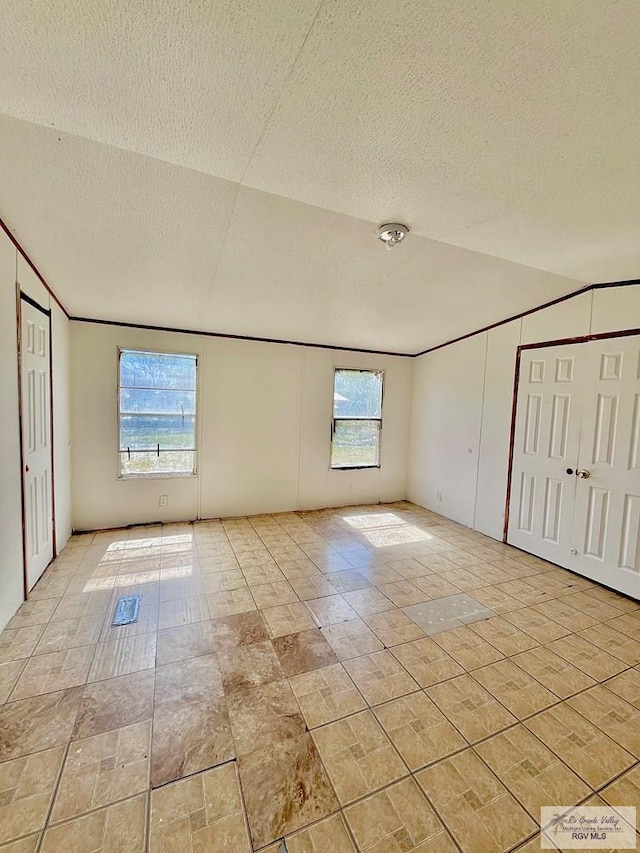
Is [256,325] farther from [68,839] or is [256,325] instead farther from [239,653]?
[68,839]

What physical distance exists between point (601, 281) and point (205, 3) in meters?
3.22

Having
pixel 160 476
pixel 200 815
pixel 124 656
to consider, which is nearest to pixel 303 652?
pixel 200 815

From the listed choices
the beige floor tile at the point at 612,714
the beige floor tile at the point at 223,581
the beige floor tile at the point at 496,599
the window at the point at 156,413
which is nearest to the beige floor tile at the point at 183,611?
the beige floor tile at the point at 223,581

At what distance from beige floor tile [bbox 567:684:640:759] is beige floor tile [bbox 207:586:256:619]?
1911 millimetres

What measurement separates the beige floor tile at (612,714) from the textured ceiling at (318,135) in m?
2.42

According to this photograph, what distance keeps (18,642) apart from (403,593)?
2484mm

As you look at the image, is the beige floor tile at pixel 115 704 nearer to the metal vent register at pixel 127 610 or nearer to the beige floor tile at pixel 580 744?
the metal vent register at pixel 127 610

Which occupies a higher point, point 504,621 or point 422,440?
point 422,440

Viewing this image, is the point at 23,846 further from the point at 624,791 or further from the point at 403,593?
the point at 403,593

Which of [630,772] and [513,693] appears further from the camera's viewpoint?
[513,693]

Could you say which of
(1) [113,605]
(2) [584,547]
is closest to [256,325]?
(1) [113,605]

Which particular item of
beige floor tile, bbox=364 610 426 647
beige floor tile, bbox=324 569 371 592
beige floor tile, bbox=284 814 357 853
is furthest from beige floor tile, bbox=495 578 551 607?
beige floor tile, bbox=284 814 357 853

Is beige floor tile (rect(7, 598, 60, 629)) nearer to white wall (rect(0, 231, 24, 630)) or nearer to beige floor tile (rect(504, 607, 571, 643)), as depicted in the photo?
white wall (rect(0, 231, 24, 630))

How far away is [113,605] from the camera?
96.3 inches
